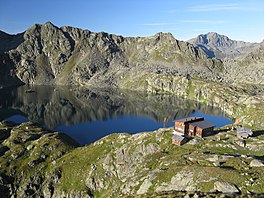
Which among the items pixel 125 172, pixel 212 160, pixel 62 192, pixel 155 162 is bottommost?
pixel 62 192

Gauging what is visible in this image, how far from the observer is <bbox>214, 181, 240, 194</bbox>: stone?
41.7 meters

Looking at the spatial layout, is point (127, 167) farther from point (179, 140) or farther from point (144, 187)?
point (144, 187)

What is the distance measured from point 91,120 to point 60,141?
8533 centimetres

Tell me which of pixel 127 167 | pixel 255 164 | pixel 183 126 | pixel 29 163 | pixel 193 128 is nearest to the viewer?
pixel 255 164

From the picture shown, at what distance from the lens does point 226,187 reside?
42.7 m

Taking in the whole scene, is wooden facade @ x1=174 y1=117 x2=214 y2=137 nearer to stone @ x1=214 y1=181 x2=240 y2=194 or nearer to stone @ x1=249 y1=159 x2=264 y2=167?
stone @ x1=249 y1=159 x2=264 y2=167

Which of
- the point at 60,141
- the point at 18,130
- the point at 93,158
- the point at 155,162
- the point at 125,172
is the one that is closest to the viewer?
the point at 155,162

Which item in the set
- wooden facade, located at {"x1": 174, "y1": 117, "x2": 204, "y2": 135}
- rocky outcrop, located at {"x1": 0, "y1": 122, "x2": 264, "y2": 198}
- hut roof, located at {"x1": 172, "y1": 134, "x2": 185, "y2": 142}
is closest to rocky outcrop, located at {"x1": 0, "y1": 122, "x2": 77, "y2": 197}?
rocky outcrop, located at {"x1": 0, "y1": 122, "x2": 264, "y2": 198}

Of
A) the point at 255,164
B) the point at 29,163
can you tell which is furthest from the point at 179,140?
the point at 29,163

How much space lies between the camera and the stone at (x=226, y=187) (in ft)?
137

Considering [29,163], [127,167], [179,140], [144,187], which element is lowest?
[29,163]

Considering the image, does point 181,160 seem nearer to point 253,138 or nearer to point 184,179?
point 184,179

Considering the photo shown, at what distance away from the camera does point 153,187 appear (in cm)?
5209

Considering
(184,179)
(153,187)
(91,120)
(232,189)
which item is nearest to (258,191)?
(232,189)
